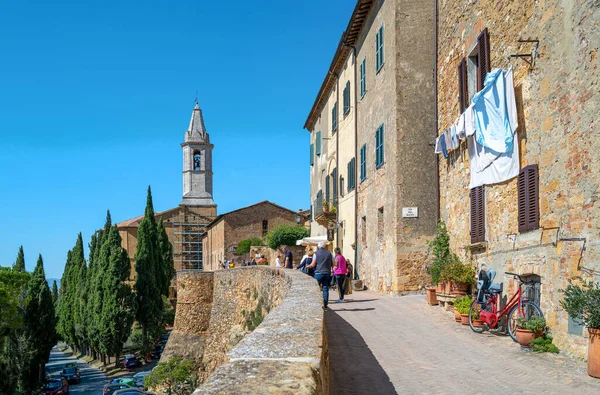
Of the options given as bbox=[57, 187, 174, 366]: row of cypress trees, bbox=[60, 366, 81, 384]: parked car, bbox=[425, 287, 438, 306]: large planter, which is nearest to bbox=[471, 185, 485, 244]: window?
bbox=[425, 287, 438, 306]: large planter

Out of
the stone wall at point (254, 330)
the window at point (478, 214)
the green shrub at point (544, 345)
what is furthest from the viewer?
the window at point (478, 214)

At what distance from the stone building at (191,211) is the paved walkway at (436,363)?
230 ft

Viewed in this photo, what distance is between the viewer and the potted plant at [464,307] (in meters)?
12.4

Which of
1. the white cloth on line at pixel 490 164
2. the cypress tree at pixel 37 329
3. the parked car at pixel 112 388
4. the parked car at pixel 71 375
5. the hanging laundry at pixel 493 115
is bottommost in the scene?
the parked car at pixel 71 375

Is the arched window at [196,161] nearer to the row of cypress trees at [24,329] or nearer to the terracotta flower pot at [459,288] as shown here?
the row of cypress trees at [24,329]

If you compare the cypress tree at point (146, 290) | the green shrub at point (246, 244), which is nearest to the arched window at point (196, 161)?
the green shrub at point (246, 244)

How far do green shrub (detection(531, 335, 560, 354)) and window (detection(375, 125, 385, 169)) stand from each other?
10.4 meters

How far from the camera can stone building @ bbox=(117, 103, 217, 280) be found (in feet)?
267

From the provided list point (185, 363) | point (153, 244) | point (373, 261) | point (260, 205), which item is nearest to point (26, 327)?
point (153, 244)

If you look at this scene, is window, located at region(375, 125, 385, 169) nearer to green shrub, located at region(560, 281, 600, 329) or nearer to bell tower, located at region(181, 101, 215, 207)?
green shrub, located at region(560, 281, 600, 329)

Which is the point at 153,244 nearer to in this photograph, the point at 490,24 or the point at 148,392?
the point at 148,392

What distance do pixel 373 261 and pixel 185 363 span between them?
1006cm

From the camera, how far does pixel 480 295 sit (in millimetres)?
11977

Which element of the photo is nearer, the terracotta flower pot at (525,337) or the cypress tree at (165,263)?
the terracotta flower pot at (525,337)
